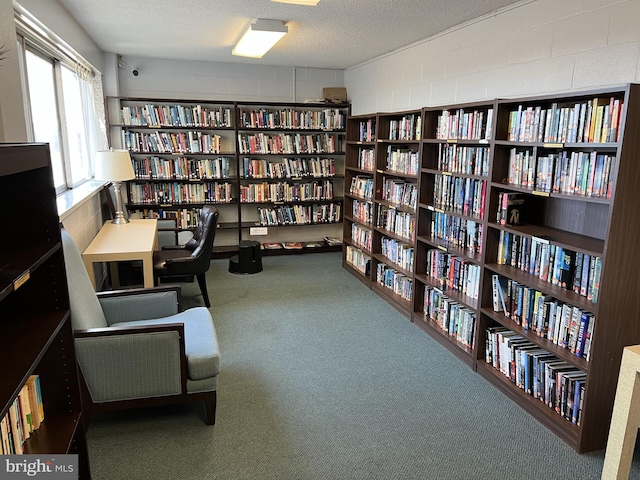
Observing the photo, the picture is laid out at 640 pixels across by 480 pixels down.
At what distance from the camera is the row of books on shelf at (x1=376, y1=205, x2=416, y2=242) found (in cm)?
409

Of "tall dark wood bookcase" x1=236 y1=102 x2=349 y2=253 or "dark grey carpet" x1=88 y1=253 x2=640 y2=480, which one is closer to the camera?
"dark grey carpet" x1=88 y1=253 x2=640 y2=480

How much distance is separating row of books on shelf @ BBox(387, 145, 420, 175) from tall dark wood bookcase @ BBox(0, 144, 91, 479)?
2871 mm

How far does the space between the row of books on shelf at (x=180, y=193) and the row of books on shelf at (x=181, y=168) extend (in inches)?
4.2

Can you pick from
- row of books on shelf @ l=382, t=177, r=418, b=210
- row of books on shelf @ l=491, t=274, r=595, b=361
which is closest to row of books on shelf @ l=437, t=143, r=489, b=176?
row of books on shelf @ l=382, t=177, r=418, b=210

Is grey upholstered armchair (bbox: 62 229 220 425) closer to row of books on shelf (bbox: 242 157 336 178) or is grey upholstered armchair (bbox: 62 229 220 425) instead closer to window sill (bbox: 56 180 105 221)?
window sill (bbox: 56 180 105 221)

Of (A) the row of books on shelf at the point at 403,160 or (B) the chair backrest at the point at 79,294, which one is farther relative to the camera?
(A) the row of books on shelf at the point at 403,160

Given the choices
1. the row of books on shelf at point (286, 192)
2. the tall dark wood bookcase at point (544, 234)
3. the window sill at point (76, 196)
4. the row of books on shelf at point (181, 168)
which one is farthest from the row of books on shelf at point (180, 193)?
the tall dark wood bookcase at point (544, 234)

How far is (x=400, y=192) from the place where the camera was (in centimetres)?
426

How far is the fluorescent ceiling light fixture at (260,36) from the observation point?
11.9 ft

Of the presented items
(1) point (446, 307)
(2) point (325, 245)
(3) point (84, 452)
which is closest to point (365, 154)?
(2) point (325, 245)

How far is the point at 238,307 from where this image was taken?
4.21 meters

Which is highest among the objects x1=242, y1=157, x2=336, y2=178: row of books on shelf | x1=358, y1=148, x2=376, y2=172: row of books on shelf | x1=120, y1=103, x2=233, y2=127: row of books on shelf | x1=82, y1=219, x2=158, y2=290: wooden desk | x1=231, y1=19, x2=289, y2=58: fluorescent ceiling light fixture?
x1=231, y1=19, x2=289, y2=58: fluorescent ceiling light fixture

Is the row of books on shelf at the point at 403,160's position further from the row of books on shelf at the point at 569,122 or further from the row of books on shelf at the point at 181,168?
the row of books on shelf at the point at 181,168

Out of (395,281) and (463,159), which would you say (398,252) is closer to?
(395,281)
